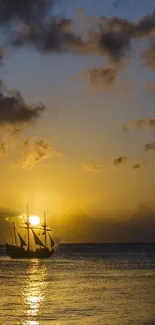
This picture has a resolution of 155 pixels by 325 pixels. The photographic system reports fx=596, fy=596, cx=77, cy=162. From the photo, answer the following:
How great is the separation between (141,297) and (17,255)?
12854cm

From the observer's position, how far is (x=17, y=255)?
191m

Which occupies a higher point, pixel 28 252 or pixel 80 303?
pixel 28 252

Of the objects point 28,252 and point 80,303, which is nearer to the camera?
point 80,303

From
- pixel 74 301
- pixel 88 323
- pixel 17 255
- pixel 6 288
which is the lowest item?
pixel 88 323

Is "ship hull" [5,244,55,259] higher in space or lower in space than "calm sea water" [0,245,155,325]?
higher

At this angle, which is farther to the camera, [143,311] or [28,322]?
[143,311]

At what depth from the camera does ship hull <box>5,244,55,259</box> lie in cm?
18412

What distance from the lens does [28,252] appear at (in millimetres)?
186000

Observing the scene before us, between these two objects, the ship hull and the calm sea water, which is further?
the ship hull

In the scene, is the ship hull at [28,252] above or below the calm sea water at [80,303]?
above

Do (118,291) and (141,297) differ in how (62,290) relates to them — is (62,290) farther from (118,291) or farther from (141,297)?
(141,297)

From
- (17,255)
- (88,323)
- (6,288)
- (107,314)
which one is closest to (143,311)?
(107,314)

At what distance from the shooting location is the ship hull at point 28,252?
604 ft

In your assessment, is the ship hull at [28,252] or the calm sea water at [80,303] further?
the ship hull at [28,252]
